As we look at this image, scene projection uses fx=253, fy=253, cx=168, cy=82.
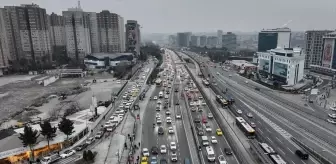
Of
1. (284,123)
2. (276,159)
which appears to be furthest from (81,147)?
(284,123)

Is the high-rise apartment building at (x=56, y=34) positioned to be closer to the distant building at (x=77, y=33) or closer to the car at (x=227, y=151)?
the distant building at (x=77, y=33)

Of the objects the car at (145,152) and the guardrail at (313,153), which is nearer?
the guardrail at (313,153)

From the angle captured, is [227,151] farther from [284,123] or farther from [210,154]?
[284,123]

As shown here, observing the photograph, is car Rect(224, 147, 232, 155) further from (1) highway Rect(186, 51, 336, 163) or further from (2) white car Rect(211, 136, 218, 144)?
(1) highway Rect(186, 51, 336, 163)

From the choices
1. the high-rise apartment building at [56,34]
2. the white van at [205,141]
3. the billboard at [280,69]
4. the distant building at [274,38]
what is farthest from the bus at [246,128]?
the high-rise apartment building at [56,34]

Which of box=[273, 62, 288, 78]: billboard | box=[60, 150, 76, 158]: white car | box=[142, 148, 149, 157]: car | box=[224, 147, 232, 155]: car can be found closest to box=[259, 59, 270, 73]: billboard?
box=[273, 62, 288, 78]: billboard

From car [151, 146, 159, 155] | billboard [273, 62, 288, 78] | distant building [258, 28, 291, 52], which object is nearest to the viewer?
car [151, 146, 159, 155]
